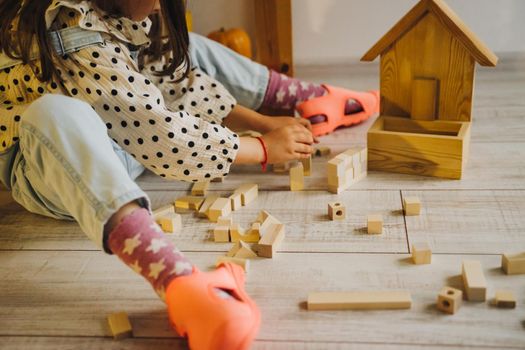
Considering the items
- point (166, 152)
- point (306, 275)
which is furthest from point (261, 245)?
point (166, 152)

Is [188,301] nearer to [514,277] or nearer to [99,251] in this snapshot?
[99,251]

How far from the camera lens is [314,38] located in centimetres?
224

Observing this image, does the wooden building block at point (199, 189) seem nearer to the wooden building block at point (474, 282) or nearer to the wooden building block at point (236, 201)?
the wooden building block at point (236, 201)

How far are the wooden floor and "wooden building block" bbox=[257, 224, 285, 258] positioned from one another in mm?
19

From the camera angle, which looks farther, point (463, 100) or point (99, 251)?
point (463, 100)

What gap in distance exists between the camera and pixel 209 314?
2.58 ft

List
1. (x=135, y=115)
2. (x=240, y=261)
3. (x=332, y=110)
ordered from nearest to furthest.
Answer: (x=240, y=261) < (x=135, y=115) < (x=332, y=110)

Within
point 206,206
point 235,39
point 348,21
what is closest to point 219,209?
point 206,206

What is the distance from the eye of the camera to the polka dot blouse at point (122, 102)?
110cm

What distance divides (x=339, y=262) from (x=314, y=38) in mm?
1378

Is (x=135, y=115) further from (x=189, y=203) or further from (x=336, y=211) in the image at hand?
(x=336, y=211)

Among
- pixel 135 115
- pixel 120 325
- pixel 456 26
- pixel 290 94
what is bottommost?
pixel 120 325

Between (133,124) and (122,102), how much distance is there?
4cm

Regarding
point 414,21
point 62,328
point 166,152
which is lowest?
point 62,328
